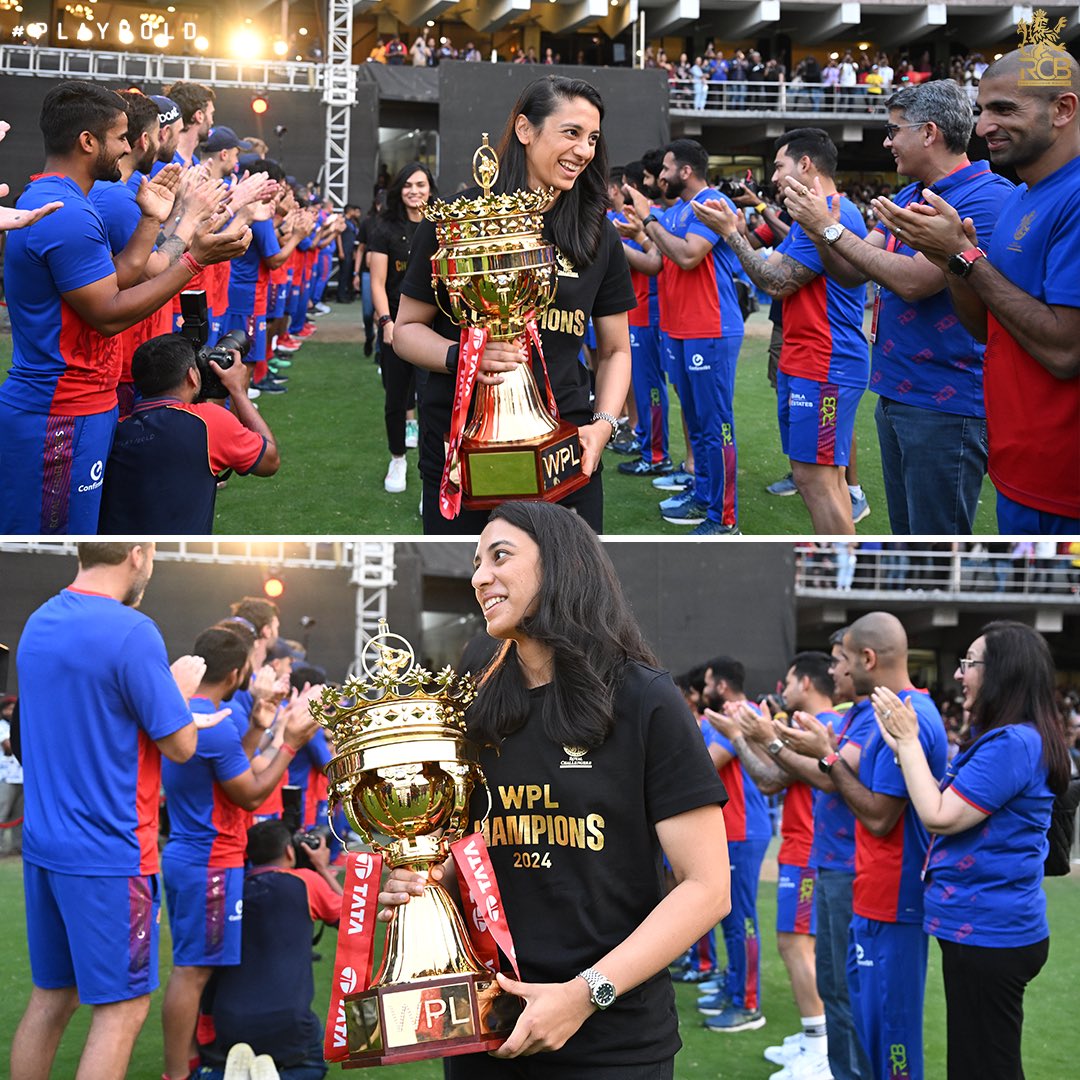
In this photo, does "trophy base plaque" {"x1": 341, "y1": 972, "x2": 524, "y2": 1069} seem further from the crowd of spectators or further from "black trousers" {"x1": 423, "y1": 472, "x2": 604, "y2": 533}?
the crowd of spectators

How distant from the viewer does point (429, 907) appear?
2309 mm

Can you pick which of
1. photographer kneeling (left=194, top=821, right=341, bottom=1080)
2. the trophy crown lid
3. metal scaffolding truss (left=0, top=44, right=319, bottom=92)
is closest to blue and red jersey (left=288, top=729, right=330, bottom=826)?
photographer kneeling (left=194, top=821, right=341, bottom=1080)

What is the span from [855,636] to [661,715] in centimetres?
230

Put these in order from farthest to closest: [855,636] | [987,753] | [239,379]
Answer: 1. [855,636]
2. [239,379]
3. [987,753]

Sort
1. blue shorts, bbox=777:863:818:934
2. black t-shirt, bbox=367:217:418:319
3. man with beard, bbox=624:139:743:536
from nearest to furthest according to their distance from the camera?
1. blue shorts, bbox=777:863:818:934
2. man with beard, bbox=624:139:743:536
3. black t-shirt, bbox=367:217:418:319

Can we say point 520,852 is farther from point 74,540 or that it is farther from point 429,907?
point 74,540

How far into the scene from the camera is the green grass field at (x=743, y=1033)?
494 centimetres

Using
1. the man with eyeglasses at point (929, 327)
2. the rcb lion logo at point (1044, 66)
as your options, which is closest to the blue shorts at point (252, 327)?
the man with eyeglasses at point (929, 327)

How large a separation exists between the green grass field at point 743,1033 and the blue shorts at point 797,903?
0.51 meters

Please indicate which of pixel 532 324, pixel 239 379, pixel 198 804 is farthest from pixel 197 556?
pixel 532 324

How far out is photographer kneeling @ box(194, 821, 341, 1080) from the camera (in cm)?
448

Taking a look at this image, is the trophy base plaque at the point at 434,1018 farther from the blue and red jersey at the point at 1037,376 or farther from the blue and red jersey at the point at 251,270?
the blue and red jersey at the point at 251,270

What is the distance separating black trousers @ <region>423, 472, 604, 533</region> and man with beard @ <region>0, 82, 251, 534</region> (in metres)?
0.91

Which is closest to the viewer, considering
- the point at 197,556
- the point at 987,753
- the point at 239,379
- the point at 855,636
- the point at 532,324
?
the point at 532,324
